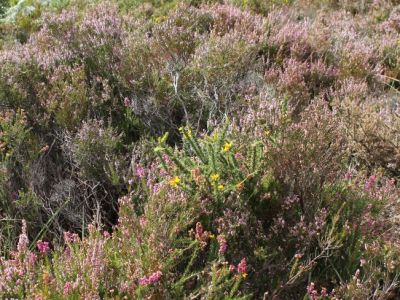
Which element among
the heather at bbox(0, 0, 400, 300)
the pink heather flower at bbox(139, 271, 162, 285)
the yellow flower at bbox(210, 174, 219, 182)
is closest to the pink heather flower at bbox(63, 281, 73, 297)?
the heather at bbox(0, 0, 400, 300)

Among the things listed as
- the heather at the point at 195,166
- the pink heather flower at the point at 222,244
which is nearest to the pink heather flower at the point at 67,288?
the heather at the point at 195,166

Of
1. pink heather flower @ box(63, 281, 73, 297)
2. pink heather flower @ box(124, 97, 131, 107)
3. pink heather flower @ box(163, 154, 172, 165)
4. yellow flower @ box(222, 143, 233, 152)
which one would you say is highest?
yellow flower @ box(222, 143, 233, 152)

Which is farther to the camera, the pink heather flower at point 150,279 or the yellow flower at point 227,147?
the yellow flower at point 227,147

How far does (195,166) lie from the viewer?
2670mm

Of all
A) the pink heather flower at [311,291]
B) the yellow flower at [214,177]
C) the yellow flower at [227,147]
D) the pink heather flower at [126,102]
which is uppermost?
the yellow flower at [227,147]

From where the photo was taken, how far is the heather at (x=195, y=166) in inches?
89.1

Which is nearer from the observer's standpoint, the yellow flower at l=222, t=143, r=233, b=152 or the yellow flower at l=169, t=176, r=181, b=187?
the yellow flower at l=169, t=176, r=181, b=187

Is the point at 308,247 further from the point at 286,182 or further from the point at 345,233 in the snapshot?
the point at 286,182

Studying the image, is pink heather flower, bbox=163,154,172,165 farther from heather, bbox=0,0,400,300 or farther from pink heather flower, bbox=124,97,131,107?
pink heather flower, bbox=124,97,131,107

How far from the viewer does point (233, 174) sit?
8.84ft

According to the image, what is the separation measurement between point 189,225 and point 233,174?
1.29 feet

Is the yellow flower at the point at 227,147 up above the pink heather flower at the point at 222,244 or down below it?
above

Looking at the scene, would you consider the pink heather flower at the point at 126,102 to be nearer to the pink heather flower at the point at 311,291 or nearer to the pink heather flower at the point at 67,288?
the pink heather flower at the point at 67,288

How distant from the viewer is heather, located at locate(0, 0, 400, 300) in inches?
89.1
